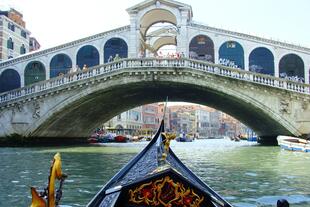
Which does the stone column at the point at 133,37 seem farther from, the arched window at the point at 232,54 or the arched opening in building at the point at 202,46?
the arched window at the point at 232,54

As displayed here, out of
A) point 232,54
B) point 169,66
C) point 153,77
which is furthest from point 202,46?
point 153,77

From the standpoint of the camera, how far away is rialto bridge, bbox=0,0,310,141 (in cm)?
1463

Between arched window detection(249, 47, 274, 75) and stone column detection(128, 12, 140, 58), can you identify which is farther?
stone column detection(128, 12, 140, 58)

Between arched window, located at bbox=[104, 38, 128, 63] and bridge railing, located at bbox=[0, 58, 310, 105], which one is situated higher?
arched window, located at bbox=[104, 38, 128, 63]

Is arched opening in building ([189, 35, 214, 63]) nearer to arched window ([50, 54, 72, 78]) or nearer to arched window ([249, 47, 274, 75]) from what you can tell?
arched window ([249, 47, 274, 75])

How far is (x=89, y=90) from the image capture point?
15320 mm

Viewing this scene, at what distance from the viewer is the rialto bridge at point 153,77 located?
14633mm

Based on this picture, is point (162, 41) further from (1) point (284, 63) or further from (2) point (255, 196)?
(2) point (255, 196)

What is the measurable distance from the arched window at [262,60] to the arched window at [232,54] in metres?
0.41

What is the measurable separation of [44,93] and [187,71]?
16.6 ft

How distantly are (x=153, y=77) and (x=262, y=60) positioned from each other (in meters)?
4.64

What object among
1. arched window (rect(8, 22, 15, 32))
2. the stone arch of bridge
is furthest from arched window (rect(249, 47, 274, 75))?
arched window (rect(8, 22, 15, 32))

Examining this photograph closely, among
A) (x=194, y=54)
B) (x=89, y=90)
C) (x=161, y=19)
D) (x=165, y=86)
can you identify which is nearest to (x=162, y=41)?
(x=161, y=19)

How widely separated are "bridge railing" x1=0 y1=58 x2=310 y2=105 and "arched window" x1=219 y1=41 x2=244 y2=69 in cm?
252
